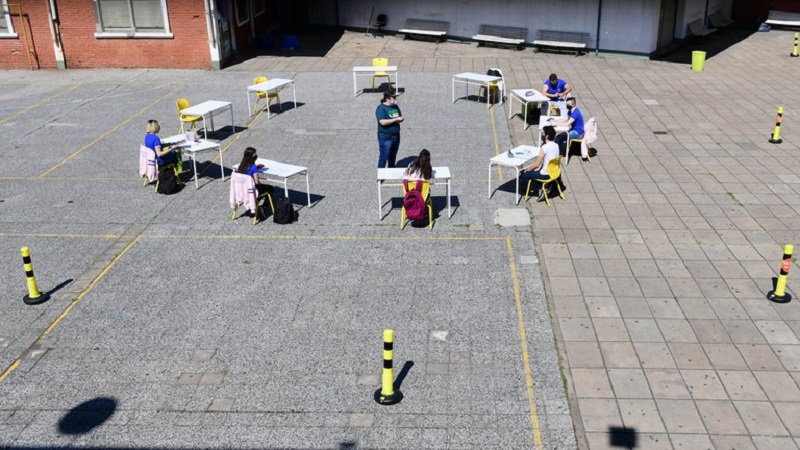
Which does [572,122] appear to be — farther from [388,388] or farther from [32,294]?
[32,294]

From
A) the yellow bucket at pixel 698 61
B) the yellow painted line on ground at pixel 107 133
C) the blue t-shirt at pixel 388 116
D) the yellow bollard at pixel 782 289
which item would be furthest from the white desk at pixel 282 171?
the yellow bucket at pixel 698 61

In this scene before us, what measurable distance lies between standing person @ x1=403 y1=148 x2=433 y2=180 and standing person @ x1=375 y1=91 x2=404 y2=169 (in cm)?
219

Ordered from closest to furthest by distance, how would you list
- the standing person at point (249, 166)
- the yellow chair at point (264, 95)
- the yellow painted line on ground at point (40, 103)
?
1. the standing person at point (249, 166)
2. the yellow chair at point (264, 95)
3. the yellow painted line on ground at point (40, 103)

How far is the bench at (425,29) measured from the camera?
33984 mm

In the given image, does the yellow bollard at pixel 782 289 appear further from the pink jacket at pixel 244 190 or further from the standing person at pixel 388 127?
the pink jacket at pixel 244 190

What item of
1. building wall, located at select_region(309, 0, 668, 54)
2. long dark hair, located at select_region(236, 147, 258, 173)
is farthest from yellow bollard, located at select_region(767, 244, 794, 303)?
building wall, located at select_region(309, 0, 668, 54)

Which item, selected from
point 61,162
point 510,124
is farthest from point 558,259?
point 61,162

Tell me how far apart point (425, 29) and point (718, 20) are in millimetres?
15141

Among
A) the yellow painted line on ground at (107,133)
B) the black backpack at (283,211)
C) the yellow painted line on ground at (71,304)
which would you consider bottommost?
the yellow painted line on ground at (71,304)

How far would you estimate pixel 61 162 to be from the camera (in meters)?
18.8

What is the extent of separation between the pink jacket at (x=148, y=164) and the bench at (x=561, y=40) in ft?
64.8

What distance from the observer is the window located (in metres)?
31.3

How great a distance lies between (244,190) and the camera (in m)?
14.5

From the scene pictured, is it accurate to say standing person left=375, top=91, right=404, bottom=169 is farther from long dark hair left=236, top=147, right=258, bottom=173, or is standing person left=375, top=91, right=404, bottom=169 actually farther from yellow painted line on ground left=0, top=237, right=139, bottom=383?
yellow painted line on ground left=0, top=237, right=139, bottom=383
